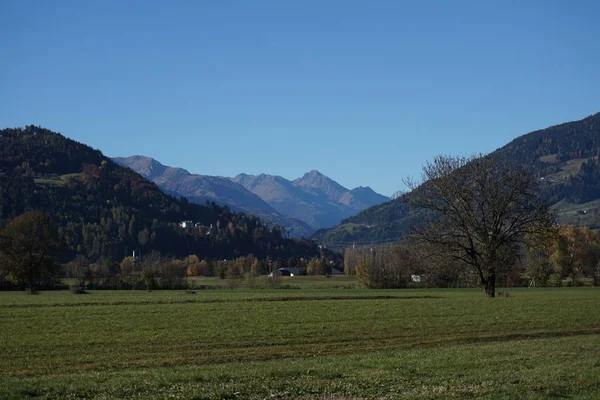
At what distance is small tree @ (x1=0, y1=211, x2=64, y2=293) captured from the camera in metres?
84.2

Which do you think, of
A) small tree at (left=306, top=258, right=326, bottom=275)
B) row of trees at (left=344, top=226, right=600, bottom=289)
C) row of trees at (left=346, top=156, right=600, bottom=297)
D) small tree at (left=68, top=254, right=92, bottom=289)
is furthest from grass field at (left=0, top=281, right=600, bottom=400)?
small tree at (left=306, top=258, right=326, bottom=275)

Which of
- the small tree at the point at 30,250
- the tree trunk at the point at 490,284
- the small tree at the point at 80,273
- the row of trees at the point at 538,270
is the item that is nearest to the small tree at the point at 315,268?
the small tree at the point at 80,273

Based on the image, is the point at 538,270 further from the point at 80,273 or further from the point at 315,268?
the point at 315,268

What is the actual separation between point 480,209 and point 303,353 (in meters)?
35.7

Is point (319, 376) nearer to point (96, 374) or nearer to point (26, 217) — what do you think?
point (96, 374)

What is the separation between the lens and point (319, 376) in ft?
61.7

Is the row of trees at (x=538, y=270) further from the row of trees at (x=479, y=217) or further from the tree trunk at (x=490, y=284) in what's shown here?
the row of trees at (x=479, y=217)

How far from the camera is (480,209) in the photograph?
58.0 metres

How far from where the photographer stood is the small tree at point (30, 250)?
8425cm

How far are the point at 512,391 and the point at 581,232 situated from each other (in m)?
123

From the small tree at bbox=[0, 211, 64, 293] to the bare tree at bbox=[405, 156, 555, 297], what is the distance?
49634 millimetres

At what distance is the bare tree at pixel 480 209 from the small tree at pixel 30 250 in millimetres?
49634

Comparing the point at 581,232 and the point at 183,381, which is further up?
the point at 581,232

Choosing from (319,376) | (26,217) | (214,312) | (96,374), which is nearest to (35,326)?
(214,312)
